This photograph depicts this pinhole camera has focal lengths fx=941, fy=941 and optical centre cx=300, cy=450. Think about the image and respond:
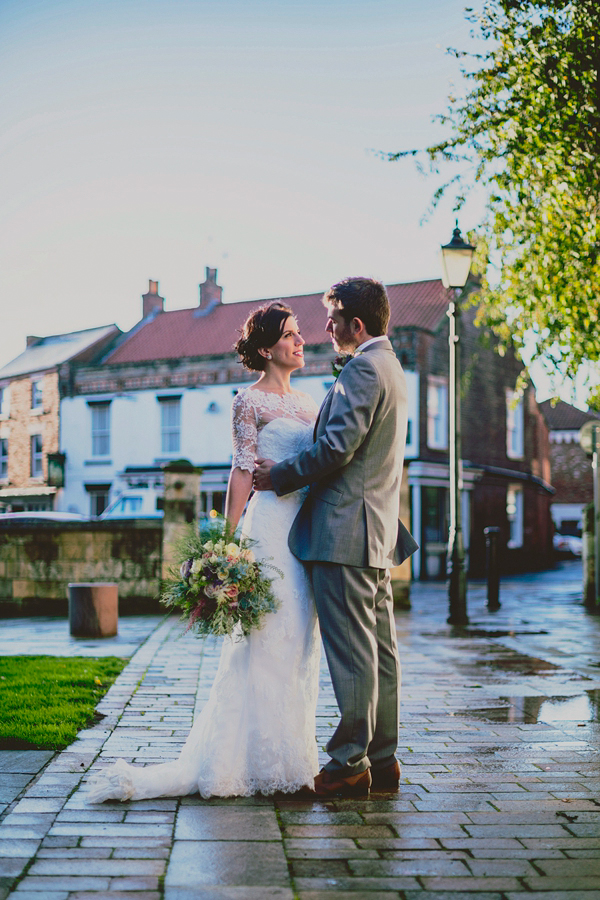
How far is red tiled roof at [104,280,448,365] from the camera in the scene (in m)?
30.2

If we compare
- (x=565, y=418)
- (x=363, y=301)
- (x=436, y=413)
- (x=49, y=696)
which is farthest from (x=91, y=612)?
(x=565, y=418)

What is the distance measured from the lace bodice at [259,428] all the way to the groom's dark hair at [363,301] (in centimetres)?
44

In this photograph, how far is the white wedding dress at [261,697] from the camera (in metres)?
3.81

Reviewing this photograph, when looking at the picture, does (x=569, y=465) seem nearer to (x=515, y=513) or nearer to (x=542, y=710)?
(x=515, y=513)

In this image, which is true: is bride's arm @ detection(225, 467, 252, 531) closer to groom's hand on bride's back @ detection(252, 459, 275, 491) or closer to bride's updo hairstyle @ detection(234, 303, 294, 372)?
groom's hand on bride's back @ detection(252, 459, 275, 491)

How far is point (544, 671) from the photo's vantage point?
760 cm

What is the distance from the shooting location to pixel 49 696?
6000 mm

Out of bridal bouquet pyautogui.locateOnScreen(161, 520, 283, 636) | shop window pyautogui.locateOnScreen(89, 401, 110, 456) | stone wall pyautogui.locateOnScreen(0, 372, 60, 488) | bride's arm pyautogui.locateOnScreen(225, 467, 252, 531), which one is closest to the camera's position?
bridal bouquet pyautogui.locateOnScreen(161, 520, 283, 636)

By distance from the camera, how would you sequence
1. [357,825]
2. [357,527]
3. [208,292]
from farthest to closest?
[208,292] → [357,527] → [357,825]

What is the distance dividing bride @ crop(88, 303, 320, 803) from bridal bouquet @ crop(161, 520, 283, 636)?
9 centimetres

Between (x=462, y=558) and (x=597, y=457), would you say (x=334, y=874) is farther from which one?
(x=597, y=457)

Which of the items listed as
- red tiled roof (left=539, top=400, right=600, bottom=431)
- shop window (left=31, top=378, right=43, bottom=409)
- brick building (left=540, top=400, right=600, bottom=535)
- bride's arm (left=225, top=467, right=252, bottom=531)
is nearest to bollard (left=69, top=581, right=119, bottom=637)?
bride's arm (left=225, top=467, right=252, bottom=531)

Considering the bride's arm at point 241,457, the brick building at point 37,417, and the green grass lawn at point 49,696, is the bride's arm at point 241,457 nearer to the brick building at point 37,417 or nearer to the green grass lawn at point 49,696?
the green grass lawn at point 49,696

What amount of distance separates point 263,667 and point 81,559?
34.6 feet
